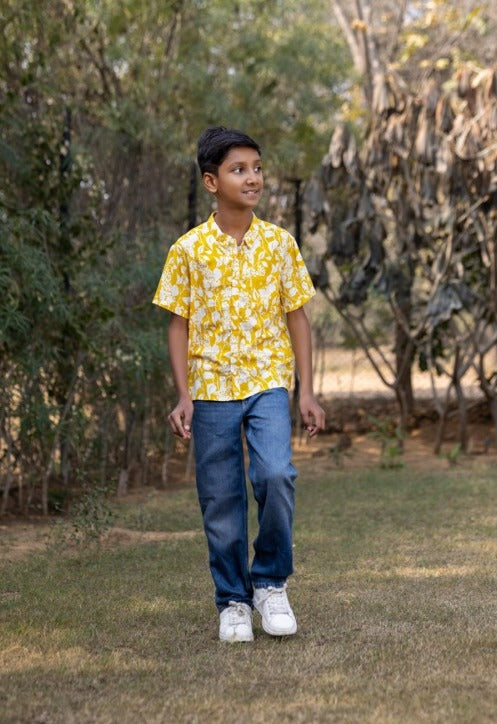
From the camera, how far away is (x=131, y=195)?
8828mm

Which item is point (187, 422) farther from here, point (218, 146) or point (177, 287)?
point (218, 146)

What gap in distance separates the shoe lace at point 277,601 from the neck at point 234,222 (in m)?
1.23

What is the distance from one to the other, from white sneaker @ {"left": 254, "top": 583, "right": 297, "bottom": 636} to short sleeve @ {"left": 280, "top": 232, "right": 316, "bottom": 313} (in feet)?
3.27

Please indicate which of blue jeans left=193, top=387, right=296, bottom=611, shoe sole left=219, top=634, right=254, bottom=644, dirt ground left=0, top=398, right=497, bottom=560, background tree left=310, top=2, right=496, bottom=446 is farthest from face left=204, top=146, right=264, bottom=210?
background tree left=310, top=2, right=496, bottom=446

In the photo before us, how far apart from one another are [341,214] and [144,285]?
10.7ft

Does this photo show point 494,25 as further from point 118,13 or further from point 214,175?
point 214,175

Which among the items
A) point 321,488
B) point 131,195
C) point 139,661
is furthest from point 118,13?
point 139,661

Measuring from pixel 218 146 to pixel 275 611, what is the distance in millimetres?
1625

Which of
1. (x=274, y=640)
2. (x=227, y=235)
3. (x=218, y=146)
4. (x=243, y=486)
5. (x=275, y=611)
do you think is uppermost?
(x=218, y=146)

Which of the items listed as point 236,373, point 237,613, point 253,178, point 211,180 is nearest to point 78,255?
point 211,180

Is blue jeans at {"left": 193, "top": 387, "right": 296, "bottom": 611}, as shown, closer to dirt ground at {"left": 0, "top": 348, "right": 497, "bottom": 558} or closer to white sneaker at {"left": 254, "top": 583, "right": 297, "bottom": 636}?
white sneaker at {"left": 254, "top": 583, "right": 297, "bottom": 636}

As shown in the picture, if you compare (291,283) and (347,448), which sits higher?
(291,283)

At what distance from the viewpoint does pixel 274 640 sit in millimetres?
4090

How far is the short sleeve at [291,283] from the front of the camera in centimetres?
426
